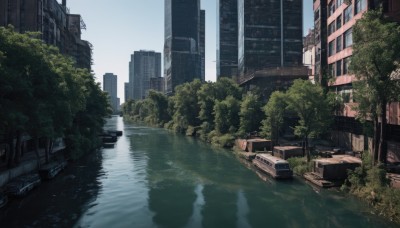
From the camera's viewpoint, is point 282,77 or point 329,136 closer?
point 329,136

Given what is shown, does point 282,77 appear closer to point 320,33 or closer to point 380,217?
point 320,33

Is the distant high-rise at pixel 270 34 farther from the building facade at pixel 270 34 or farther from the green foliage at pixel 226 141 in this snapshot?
the green foliage at pixel 226 141

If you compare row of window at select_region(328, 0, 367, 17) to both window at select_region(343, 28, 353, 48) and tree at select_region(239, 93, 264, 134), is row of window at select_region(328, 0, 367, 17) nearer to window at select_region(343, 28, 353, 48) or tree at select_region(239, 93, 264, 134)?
window at select_region(343, 28, 353, 48)

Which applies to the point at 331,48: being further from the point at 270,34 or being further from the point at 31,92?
the point at 270,34

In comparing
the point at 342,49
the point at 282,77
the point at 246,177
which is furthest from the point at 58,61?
the point at 282,77

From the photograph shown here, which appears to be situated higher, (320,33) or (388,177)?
(320,33)

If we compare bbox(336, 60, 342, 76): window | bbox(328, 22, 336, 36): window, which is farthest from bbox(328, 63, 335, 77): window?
bbox(328, 22, 336, 36): window

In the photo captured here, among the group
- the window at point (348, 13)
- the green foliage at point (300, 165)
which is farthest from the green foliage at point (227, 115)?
the window at point (348, 13)
